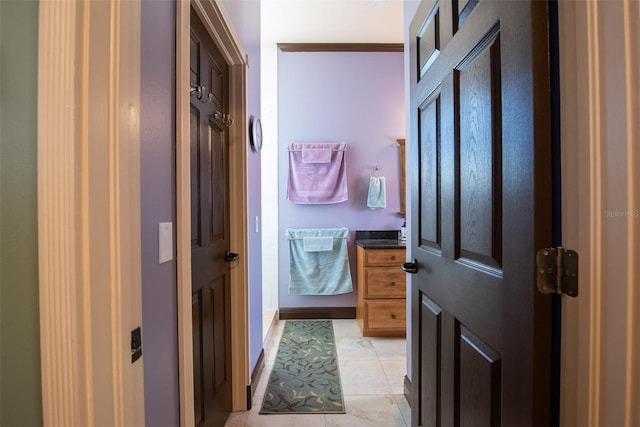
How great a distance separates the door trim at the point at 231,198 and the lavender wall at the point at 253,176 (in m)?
0.10

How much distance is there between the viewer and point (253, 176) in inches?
75.7

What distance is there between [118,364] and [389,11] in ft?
10.3

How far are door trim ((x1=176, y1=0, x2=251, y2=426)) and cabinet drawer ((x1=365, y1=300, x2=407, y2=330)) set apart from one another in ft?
4.24

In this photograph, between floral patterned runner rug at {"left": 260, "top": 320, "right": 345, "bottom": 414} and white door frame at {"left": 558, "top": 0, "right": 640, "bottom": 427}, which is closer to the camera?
white door frame at {"left": 558, "top": 0, "right": 640, "bottom": 427}

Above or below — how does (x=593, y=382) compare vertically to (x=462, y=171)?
below

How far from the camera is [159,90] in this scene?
0.82 meters

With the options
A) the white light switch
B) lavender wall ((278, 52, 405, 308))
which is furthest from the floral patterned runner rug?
the white light switch

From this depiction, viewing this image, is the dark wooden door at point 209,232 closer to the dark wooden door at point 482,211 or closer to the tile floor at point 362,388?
the tile floor at point 362,388

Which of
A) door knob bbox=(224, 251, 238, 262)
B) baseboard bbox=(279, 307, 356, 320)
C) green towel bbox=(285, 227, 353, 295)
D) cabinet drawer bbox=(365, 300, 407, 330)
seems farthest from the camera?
baseboard bbox=(279, 307, 356, 320)

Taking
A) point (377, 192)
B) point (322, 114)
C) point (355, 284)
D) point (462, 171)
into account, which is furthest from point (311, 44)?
point (462, 171)

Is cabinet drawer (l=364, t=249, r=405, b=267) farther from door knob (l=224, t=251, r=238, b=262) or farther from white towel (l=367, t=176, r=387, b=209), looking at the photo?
door knob (l=224, t=251, r=238, b=262)

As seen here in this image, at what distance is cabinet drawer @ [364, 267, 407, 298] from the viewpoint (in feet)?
8.68

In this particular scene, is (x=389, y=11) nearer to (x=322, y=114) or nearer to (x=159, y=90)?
(x=322, y=114)

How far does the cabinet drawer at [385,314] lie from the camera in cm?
263
